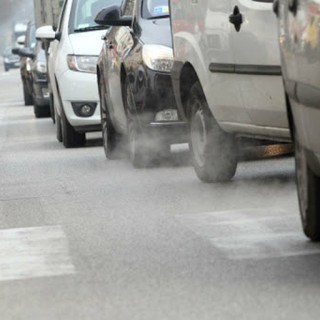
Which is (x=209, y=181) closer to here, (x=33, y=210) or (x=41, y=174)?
(x=33, y=210)

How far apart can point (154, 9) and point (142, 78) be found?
91cm

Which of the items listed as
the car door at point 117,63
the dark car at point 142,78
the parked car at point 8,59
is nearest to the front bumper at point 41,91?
the car door at point 117,63

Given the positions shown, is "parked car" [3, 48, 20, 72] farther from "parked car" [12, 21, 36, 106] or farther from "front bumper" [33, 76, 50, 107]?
"front bumper" [33, 76, 50, 107]

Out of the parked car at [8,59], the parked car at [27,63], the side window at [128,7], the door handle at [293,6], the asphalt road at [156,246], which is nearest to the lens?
the asphalt road at [156,246]

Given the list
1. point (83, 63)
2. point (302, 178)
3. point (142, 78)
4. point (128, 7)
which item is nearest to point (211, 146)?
point (142, 78)

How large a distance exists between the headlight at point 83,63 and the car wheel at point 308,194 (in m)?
8.22

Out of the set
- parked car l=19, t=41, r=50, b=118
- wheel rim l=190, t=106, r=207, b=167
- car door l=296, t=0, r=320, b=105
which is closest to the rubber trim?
wheel rim l=190, t=106, r=207, b=167

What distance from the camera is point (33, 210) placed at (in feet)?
29.7

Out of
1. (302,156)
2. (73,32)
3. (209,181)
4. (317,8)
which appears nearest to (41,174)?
(209,181)

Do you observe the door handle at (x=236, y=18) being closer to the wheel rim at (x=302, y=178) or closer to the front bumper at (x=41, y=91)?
the wheel rim at (x=302, y=178)

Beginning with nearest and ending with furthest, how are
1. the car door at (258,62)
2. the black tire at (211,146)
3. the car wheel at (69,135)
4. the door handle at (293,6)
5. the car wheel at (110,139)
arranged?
the door handle at (293,6) → the car door at (258,62) → the black tire at (211,146) → the car wheel at (110,139) → the car wheel at (69,135)

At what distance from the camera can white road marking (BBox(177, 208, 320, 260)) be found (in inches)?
262

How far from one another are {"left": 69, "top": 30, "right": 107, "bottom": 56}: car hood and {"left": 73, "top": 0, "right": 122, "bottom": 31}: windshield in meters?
0.09

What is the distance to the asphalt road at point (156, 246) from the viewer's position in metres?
5.45
